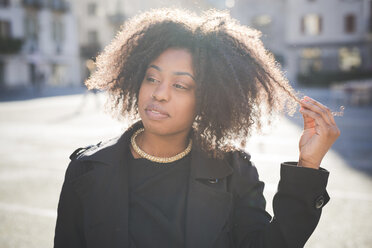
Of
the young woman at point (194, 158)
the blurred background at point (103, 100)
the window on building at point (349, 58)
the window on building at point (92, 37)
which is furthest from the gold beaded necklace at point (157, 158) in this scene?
the window on building at point (92, 37)

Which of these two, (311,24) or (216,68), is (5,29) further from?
(216,68)

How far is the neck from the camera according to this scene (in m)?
1.95

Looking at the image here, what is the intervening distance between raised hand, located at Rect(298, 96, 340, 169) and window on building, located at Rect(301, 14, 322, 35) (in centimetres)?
3697

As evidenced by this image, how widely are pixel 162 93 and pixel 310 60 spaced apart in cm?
3705

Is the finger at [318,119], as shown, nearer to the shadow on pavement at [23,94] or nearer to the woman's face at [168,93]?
the woman's face at [168,93]

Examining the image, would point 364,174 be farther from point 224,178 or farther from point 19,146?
point 19,146

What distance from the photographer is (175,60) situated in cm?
189

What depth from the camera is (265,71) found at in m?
2.01

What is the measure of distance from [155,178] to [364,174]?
15.9 feet

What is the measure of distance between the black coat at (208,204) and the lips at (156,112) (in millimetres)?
223

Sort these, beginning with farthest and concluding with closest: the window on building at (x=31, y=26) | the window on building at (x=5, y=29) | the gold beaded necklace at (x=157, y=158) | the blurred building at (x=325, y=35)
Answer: the window on building at (x=31, y=26) < the blurred building at (x=325, y=35) < the window on building at (x=5, y=29) < the gold beaded necklace at (x=157, y=158)

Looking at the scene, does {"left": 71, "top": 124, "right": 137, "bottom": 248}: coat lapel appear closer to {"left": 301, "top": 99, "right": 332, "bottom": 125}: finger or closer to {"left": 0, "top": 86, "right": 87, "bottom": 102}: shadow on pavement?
{"left": 301, "top": 99, "right": 332, "bottom": 125}: finger

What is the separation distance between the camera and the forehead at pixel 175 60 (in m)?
1.87

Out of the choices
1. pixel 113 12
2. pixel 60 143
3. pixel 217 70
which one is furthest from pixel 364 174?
pixel 113 12
